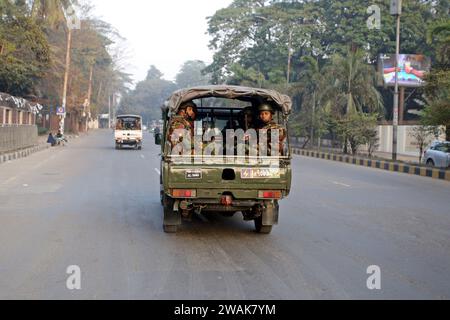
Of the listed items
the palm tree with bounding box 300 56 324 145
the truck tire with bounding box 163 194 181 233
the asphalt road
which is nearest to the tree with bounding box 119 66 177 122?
the palm tree with bounding box 300 56 324 145

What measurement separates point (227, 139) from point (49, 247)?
129 inches

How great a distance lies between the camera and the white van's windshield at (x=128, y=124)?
35.0m

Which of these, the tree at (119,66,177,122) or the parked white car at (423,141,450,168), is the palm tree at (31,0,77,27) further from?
the tree at (119,66,177,122)

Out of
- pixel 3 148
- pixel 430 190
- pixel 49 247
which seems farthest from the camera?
pixel 3 148

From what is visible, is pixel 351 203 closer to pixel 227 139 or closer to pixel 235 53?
pixel 227 139

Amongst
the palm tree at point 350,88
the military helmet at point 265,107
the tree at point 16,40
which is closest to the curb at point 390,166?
the palm tree at point 350,88

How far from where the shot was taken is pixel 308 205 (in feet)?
39.0

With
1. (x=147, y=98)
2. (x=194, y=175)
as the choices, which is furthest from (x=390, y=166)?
(x=147, y=98)

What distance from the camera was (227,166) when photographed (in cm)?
788

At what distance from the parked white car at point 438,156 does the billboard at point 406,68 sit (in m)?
15.0

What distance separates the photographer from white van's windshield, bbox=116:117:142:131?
3500 cm

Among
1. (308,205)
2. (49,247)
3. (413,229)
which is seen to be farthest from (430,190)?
(49,247)

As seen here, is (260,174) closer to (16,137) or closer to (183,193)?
(183,193)

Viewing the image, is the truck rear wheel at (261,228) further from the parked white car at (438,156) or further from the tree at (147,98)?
the tree at (147,98)
